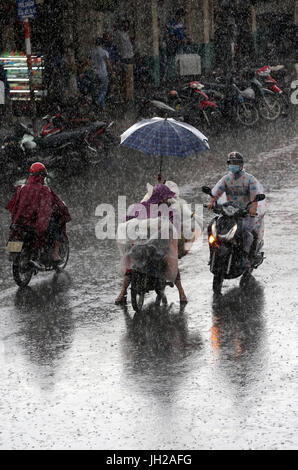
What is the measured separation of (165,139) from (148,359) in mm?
3356

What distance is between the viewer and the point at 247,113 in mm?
23703

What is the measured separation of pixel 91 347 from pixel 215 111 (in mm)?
14463

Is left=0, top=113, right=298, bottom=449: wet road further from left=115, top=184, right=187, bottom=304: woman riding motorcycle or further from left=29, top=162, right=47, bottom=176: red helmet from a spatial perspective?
left=29, top=162, right=47, bottom=176: red helmet

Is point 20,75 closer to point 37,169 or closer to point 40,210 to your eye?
point 37,169

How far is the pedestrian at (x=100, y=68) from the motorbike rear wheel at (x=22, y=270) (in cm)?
1404

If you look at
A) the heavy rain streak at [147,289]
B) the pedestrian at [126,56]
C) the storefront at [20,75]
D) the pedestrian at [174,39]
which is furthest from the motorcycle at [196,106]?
the pedestrian at [174,39]

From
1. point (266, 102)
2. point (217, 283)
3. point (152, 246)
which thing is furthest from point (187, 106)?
point (152, 246)

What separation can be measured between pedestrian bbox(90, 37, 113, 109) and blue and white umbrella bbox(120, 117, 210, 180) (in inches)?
537

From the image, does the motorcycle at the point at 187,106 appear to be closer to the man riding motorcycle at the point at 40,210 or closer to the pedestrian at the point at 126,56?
the pedestrian at the point at 126,56

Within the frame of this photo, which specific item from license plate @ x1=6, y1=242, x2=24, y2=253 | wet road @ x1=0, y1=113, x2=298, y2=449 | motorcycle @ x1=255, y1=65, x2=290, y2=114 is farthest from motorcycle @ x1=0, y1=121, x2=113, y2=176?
license plate @ x1=6, y1=242, x2=24, y2=253

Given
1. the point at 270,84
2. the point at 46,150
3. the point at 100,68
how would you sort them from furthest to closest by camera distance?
the point at 100,68
the point at 270,84
the point at 46,150

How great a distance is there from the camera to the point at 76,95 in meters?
26.1
